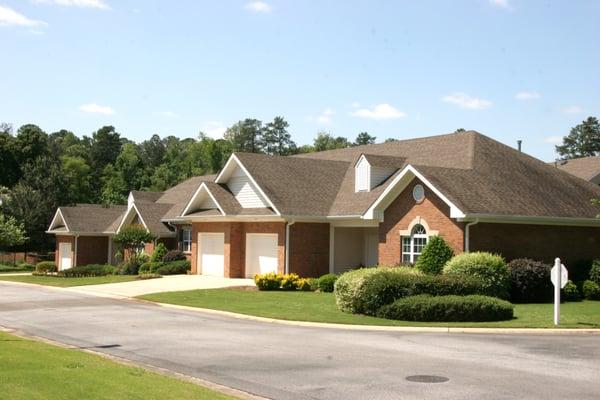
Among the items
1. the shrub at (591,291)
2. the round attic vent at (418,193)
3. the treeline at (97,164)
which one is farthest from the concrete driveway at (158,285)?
the treeline at (97,164)

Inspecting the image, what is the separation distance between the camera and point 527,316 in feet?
68.9

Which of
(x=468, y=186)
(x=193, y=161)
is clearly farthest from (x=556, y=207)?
(x=193, y=161)

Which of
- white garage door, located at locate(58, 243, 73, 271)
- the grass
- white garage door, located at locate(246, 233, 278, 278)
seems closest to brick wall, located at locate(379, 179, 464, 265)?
white garage door, located at locate(246, 233, 278, 278)

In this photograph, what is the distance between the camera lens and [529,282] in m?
25.6

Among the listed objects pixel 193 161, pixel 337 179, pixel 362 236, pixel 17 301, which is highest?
pixel 193 161

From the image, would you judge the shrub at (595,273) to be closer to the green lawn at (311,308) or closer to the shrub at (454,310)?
the green lawn at (311,308)

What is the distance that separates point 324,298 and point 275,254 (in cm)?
858

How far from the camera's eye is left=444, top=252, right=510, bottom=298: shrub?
24.2m

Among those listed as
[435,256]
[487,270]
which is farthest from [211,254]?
[487,270]

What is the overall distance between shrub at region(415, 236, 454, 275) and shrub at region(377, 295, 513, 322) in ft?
19.6

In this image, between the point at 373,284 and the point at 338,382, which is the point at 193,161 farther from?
Answer: the point at 338,382

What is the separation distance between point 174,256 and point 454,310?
2551cm

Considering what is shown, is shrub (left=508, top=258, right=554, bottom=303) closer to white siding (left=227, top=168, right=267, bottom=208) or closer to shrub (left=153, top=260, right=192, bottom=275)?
white siding (left=227, top=168, right=267, bottom=208)

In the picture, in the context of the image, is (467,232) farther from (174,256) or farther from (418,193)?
(174,256)
